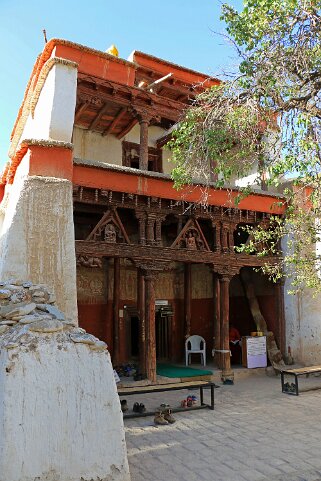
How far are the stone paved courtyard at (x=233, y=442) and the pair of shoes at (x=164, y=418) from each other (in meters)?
0.10

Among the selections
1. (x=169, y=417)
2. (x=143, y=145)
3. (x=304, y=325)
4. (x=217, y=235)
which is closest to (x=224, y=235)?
(x=217, y=235)

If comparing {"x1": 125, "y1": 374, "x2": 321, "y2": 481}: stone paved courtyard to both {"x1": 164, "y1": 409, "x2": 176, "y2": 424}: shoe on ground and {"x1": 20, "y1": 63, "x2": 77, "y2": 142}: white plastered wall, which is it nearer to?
{"x1": 164, "y1": 409, "x2": 176, "y2": 424}: shoe on ground

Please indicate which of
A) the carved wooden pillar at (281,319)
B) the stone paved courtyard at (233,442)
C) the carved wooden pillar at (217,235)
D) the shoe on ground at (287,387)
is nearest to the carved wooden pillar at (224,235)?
the carved wooden pillar at (217,235)

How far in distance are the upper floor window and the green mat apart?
595 cm

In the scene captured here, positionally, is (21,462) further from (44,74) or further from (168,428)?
(44,74)

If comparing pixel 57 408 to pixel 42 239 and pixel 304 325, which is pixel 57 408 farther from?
pixel 304 325

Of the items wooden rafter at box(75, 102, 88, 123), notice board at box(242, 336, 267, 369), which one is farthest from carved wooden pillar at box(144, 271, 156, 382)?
wooden rafter at box(75, 102, 88, 123)

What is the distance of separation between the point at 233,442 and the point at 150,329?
4061 millimetres

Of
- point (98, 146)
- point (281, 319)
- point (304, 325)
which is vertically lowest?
point (304, 325)

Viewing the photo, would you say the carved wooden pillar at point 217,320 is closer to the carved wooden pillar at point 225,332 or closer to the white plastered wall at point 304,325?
the carved wooden pillar at point 225,332

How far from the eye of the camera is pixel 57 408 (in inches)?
155

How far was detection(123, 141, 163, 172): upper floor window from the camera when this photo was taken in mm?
13297

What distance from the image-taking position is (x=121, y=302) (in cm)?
1271

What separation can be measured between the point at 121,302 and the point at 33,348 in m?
8.66
